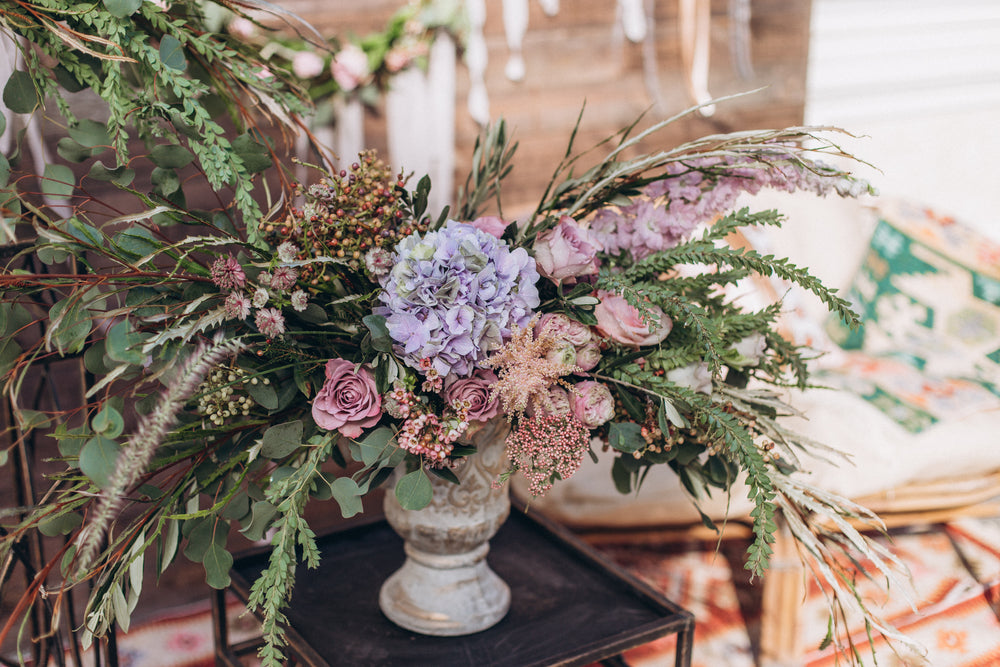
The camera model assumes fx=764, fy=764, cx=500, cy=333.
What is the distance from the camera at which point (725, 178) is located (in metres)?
0.84

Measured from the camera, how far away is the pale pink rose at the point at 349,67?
2.03 metres

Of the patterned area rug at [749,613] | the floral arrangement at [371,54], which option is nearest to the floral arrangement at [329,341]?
the patterned area rug at [749,613]

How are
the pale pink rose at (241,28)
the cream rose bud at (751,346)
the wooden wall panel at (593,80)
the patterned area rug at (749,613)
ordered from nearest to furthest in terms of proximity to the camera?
the cream rose bud at (751,346) < the patterned area rug at (749,613) < the pale pink rose at (241,28) < the wooden wall panel at (593,80)

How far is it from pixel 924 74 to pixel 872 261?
149cm

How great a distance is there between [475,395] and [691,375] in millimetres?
219

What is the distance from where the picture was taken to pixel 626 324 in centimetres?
76

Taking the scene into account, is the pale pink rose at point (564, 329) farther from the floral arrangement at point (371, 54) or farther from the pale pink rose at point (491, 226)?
the floral arrangement at point (371, 54)

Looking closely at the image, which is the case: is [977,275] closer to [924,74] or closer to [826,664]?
[826,664]

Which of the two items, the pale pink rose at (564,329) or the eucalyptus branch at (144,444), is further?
the pale pink rose at (564,329)

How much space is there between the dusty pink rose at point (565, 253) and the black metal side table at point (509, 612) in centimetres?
44

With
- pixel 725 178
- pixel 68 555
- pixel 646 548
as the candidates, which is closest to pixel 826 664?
pixel 646 548

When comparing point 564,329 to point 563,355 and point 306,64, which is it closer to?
point 563,355

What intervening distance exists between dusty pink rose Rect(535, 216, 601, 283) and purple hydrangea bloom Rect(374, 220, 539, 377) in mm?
31

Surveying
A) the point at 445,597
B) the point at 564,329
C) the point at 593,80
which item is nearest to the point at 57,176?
the point at 564,329
